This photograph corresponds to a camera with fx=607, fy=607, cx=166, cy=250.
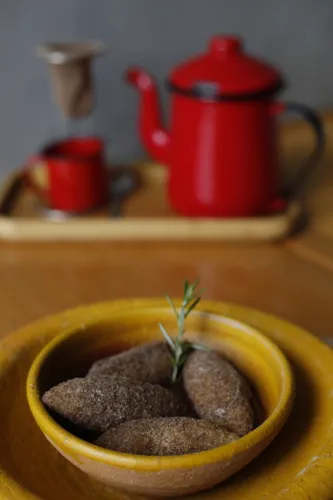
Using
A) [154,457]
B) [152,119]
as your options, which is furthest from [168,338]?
[152,119]

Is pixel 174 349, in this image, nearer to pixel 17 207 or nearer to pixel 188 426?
pixel 188 426

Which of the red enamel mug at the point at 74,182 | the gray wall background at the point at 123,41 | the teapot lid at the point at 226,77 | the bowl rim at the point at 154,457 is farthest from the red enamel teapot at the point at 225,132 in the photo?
the bowl rim at the point at 154,457

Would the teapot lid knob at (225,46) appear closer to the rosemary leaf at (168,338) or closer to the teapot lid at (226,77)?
the teapot lid at (226,77)

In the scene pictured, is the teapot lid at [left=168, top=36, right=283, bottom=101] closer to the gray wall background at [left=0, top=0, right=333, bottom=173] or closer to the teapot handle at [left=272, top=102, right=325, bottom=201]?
the teapot handle at [left=272, top=102, right=325, bottom=201]

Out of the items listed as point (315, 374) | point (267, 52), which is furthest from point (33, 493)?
point (267, 52)

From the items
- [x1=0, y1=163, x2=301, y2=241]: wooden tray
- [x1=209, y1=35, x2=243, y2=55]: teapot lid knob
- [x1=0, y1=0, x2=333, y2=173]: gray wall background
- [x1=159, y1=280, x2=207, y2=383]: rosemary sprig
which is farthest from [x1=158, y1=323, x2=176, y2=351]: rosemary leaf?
[x1=0, y1=0, x2=333, y2=173]: gray wall background

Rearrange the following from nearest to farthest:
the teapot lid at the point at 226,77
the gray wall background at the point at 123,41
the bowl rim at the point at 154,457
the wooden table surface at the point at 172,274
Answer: the bowl rim at the point at 154,457 → the wooden table surface at the point at 172,274 → the teapot lid at the point at 226,77 → the gray wall background at the point at 123,41
